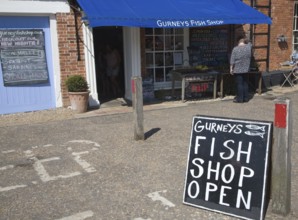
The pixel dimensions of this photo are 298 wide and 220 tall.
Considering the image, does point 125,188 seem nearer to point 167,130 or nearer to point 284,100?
point 284,100

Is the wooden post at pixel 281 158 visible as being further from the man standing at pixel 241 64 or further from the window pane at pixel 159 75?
the window pane at pixel 159 75

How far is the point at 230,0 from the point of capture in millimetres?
10445

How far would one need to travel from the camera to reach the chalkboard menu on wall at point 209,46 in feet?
35.5

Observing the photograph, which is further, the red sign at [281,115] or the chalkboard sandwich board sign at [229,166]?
the chalkboard sandwich board sign at [229,166]

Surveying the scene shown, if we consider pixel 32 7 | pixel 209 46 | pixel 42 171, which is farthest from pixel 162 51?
pixel 42 171

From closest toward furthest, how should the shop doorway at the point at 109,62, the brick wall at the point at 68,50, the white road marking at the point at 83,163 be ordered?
1. the white road marking at the point at 83,163
2. the brick wall at the point at 68,50
3. the shop doorway at the point at 109,62

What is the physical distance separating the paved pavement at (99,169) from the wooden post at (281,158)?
5.9 inches

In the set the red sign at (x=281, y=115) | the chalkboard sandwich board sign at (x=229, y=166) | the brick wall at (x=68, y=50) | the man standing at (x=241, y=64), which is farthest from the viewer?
the man standing at (x=241, y=64)

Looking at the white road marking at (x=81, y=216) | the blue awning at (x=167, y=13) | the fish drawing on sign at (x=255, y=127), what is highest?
the blue awning at (x=167, y=13)

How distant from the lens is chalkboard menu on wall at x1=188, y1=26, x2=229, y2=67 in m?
10.8

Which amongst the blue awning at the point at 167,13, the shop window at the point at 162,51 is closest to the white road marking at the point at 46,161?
the blue awning at the point at 167,13

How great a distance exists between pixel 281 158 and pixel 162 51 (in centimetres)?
757

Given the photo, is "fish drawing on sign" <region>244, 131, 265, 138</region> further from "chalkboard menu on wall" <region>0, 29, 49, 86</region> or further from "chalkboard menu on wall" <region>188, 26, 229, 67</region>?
"chalkboard menu on wall" <region>188, 26, 229, 67</region>

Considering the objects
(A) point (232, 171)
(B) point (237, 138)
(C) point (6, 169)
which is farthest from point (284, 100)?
(C) point (6, 169)
